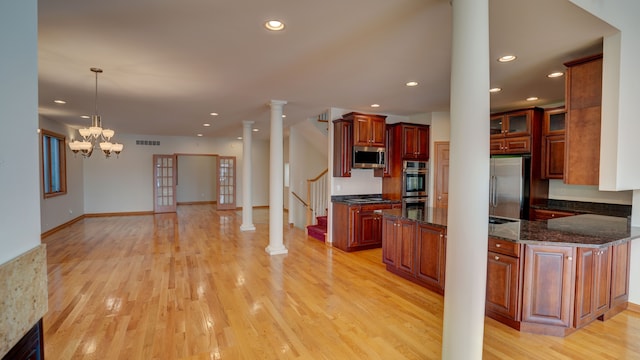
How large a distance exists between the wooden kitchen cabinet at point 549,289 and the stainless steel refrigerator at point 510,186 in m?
2.58

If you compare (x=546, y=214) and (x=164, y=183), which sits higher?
(x=164, y=183)

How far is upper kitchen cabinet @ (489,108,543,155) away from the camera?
4.93 meters

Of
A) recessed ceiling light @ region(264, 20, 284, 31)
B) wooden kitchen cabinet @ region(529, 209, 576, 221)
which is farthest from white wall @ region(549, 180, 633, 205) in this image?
recessed ceiling light @ region(264, 20, 284, 31)

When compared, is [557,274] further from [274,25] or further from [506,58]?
[274,25]

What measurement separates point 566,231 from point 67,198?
10345 millimetres

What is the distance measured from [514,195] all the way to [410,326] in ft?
11.0

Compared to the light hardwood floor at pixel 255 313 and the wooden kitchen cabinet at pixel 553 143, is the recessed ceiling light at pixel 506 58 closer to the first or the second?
the wooden kitchen cabinet at pixel 553 143

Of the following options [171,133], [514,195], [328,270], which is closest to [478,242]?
[328,270]

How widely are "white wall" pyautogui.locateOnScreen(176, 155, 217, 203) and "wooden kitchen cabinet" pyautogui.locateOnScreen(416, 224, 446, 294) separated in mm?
10736

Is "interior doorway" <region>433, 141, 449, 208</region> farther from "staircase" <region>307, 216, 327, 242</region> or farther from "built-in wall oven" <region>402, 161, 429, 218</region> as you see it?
"staircase" <region>307, 216, 327, 242</region>

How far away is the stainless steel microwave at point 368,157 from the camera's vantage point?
5.84 metres

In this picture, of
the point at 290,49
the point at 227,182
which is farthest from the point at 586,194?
the point at 227,182

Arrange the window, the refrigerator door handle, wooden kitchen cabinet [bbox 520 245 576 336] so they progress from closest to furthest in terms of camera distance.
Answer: wooden kitchen cabinet [bbox 520 245 576 336], the refrigerator door handle, the window

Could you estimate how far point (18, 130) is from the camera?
49.6 inches
